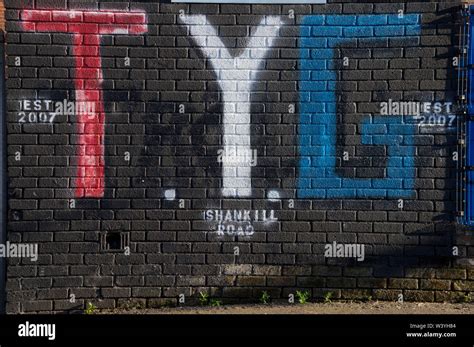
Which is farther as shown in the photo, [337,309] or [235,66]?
[235,66]

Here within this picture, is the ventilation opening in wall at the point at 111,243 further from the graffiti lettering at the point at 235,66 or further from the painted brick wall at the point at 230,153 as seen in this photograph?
the graffiti lettering at the point at 235,66

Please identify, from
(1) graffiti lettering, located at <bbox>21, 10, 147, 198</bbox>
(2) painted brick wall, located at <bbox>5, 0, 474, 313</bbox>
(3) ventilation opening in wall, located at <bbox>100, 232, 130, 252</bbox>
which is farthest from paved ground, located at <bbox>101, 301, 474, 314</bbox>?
(1) graffiti lettering, located at <bbox>21, 10, 147, 198</bbox>

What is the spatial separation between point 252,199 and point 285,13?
180 cm

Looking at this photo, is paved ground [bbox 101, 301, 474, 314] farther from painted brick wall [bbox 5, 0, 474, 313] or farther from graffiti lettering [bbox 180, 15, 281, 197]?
graffiti lettering [bbox 180, 15, 281, 197]

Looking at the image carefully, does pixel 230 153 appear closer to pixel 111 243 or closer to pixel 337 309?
pixel 111 243

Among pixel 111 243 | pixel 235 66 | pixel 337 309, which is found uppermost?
pixel 235 66

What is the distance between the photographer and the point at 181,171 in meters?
7.33

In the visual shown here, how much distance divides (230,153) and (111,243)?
143 centimetres

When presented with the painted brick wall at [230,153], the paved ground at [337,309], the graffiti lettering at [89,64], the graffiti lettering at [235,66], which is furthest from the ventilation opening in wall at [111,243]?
the graffiti lettering at [235,66]

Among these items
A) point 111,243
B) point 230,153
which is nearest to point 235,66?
point 230,153

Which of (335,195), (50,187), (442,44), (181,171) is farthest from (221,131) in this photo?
(442,44)

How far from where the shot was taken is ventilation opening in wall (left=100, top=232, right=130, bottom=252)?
24.0ft

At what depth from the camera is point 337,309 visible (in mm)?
7133

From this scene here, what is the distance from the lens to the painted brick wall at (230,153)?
7246mm
